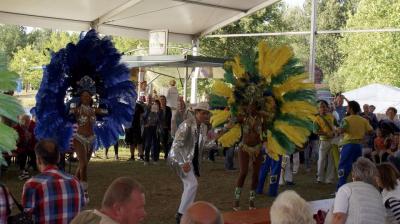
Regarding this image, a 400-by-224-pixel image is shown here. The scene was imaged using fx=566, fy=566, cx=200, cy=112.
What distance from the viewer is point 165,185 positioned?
10148 mm

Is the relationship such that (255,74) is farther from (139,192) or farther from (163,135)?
(163,135)

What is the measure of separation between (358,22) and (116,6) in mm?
23728

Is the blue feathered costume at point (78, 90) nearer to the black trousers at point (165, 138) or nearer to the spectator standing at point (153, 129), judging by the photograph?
the spectator standing at point (153, 129)

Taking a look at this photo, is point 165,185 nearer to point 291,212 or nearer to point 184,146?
point 184,146

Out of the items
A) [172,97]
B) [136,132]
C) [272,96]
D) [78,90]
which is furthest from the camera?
[172,97]

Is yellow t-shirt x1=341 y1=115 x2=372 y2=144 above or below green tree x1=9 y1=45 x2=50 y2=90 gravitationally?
below

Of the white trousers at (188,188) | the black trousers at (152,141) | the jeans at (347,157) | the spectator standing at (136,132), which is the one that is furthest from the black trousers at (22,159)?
the jeans at (347,157)

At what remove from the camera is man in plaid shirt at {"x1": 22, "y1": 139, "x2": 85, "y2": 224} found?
12.7 feet

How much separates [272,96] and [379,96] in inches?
605

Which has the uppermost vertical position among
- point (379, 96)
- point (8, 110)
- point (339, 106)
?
point (379, 96)

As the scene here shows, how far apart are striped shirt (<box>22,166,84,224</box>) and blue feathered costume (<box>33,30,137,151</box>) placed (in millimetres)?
4235

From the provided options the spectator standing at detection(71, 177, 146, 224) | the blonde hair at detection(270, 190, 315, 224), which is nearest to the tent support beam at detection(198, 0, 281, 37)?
the blonde hair at detection(270, 190, 315, 224)

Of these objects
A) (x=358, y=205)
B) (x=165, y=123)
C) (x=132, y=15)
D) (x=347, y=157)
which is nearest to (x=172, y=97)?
(x=165, y=123)

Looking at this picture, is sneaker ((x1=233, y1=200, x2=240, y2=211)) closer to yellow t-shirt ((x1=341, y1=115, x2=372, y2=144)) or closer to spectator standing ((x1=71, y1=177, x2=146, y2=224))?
yellow t-shirt ((x1=341, y1=115, x2=372, y2=144))
